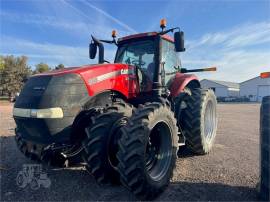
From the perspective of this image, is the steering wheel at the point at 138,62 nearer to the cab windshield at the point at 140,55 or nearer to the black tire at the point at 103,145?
the cab windshield at the point at 140,55

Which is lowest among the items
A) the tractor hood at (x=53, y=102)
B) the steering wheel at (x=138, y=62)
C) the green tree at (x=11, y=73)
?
the tractor hood at (x=53, y=102)

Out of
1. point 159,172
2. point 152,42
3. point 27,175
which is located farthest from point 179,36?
point 27,175

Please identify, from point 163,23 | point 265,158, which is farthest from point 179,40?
point 265,158

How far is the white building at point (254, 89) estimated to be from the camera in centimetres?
5305

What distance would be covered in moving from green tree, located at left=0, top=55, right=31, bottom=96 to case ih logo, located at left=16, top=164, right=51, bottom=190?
40731 mm

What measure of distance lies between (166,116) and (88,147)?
1.32m

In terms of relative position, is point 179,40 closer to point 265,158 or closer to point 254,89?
point 265,158

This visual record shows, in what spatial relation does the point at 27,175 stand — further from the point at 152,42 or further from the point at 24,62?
the point at 24,62

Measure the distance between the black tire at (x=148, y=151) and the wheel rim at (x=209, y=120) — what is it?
263 centimetres

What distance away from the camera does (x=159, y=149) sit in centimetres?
416

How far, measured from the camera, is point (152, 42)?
5.36m

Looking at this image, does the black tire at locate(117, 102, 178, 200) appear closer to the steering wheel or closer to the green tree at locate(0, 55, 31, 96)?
the steering wheel

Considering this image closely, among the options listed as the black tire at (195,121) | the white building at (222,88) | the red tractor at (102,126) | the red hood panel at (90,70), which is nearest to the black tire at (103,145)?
the red tractor at (102,126)

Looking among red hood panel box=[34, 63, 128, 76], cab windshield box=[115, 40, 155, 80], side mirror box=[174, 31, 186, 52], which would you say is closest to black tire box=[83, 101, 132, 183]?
red hood panel box=[34, 63, 128, 76]
